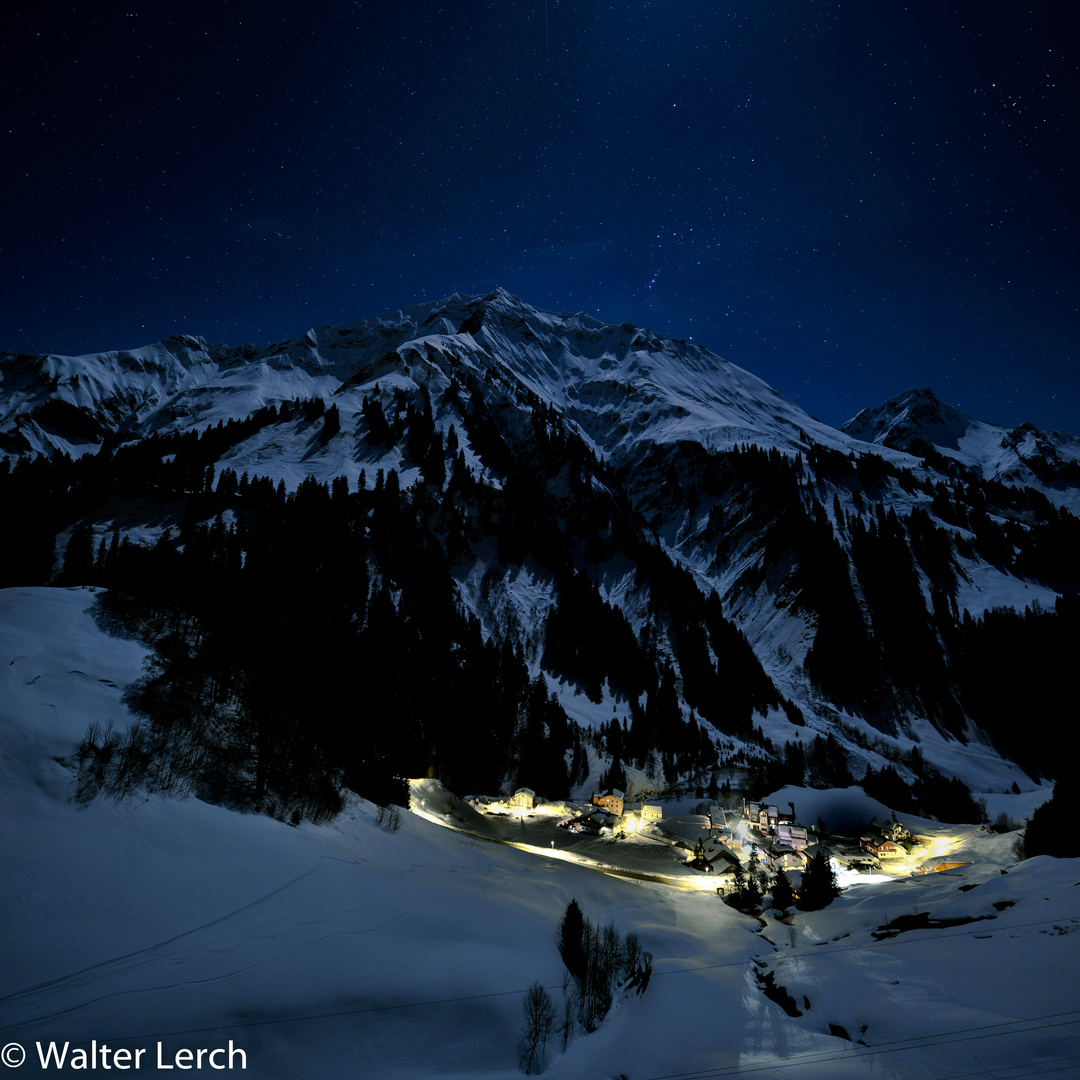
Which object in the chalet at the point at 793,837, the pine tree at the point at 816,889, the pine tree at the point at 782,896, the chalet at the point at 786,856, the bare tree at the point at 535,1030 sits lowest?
the chalet at the point at 786,856

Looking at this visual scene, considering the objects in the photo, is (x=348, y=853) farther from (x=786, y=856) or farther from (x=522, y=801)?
(x=786, y=856)

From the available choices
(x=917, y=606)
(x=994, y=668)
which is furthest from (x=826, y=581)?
(x=994, y=668)

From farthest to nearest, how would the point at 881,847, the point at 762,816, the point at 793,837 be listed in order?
the point at 762,816 → the point at 793,837 → the point at 881,847

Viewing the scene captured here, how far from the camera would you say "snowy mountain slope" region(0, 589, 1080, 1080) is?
17875mm

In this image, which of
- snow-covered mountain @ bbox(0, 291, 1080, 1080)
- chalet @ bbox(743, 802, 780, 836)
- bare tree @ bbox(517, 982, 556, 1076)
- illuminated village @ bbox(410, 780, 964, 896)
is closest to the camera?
Result: snow-covered mountain @ bbox(0, 291, 1080, 1080)

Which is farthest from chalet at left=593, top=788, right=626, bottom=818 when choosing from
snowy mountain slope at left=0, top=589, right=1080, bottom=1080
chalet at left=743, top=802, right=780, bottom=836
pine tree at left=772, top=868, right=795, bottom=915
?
snowy mountain slope at left=0, top=589, right=1080, bottom=1080

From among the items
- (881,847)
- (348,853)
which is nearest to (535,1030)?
(348,853)

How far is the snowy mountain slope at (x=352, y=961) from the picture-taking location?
58.6 ft

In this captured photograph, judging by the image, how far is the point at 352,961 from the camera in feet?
74.5

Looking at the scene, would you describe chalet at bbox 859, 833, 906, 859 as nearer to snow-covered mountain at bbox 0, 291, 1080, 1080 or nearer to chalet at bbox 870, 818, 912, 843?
chalet at bbox 870, 818, 912, 843

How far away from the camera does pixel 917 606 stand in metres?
181

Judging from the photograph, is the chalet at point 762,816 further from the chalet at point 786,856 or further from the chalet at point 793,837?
the chalet at point 786,856

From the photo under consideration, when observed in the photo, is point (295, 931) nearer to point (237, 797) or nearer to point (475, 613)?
point (237, 797)

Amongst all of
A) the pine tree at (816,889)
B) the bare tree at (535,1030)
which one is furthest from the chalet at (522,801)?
the bare tree at (535,1030)
